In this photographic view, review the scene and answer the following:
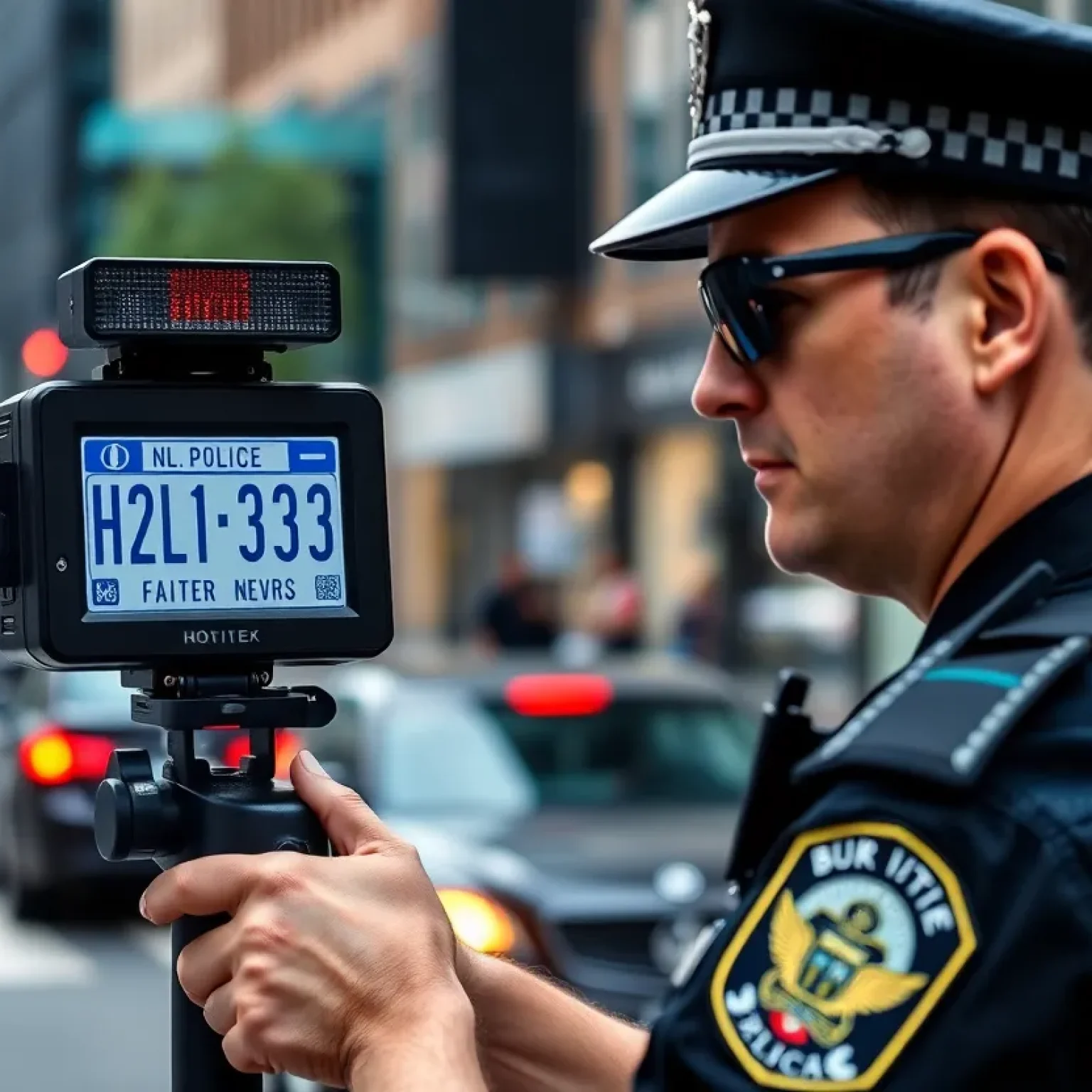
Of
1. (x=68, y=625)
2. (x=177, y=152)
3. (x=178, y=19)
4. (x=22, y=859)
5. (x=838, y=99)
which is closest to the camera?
(x=838, y=99)

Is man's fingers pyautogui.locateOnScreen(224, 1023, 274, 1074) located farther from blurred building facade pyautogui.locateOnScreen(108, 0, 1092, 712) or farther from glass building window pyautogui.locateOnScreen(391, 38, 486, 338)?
glass building window pyautogui.locateOnScreen(391, 38, 486, 338)

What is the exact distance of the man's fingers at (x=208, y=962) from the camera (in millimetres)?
1683

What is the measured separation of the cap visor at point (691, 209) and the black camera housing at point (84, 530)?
263 millimetres

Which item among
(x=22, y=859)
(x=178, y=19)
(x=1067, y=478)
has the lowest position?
(x=22, y=859)

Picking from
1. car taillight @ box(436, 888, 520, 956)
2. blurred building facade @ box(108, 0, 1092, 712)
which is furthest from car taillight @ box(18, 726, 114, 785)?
blurred building facade @ box(108, 0, 1092, 712)

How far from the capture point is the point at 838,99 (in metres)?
1.66

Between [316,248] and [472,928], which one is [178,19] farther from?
[472,928]

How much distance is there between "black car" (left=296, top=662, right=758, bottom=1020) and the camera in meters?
6.47

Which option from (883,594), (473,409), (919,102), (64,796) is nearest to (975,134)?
(919,102)

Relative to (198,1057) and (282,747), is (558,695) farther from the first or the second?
(198,1057)

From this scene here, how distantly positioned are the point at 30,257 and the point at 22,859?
7520cm

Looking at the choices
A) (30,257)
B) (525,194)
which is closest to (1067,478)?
(525,194)

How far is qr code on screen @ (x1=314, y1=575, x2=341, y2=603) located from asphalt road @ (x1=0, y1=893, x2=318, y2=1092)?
4929 mm

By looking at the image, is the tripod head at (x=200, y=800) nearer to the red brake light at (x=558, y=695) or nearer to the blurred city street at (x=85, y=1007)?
the blurred city street at (x=85, y=1007)
